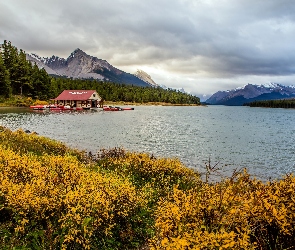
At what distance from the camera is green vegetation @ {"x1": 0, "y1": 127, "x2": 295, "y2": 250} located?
591 centimetres

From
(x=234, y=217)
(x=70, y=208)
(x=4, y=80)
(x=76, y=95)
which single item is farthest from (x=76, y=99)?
(x=234, y=217)

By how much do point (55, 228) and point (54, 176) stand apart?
3.37 metres

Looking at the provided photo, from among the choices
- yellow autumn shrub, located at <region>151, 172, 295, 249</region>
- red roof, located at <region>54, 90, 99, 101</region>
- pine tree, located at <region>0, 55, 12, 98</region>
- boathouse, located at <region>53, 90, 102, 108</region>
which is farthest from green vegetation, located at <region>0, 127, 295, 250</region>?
boathouse, located at <region>53, 90, 102, 108</region>

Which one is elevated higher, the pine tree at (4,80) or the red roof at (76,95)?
the pine tree at (4,80)

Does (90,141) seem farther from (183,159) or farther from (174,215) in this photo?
(174,215)

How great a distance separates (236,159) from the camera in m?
32.5

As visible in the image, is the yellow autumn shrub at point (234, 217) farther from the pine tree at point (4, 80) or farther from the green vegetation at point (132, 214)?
the pine tree at point (4, 80)

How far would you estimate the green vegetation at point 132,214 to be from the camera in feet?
19.4

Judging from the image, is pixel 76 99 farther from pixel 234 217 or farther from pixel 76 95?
pixel 234 217

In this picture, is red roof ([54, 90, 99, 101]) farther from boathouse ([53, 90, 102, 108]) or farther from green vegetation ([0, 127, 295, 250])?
green vegetation ([0, 127, 295, 250])

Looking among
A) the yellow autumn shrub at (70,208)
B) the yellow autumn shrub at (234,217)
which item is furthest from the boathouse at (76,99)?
the yellow autumn shrub at (234,217)

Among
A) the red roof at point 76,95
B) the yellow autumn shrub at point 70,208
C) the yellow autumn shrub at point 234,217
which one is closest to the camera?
the yellow autumn shrub at point 234,217

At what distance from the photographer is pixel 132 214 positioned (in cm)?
1048

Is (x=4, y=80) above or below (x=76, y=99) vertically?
above
